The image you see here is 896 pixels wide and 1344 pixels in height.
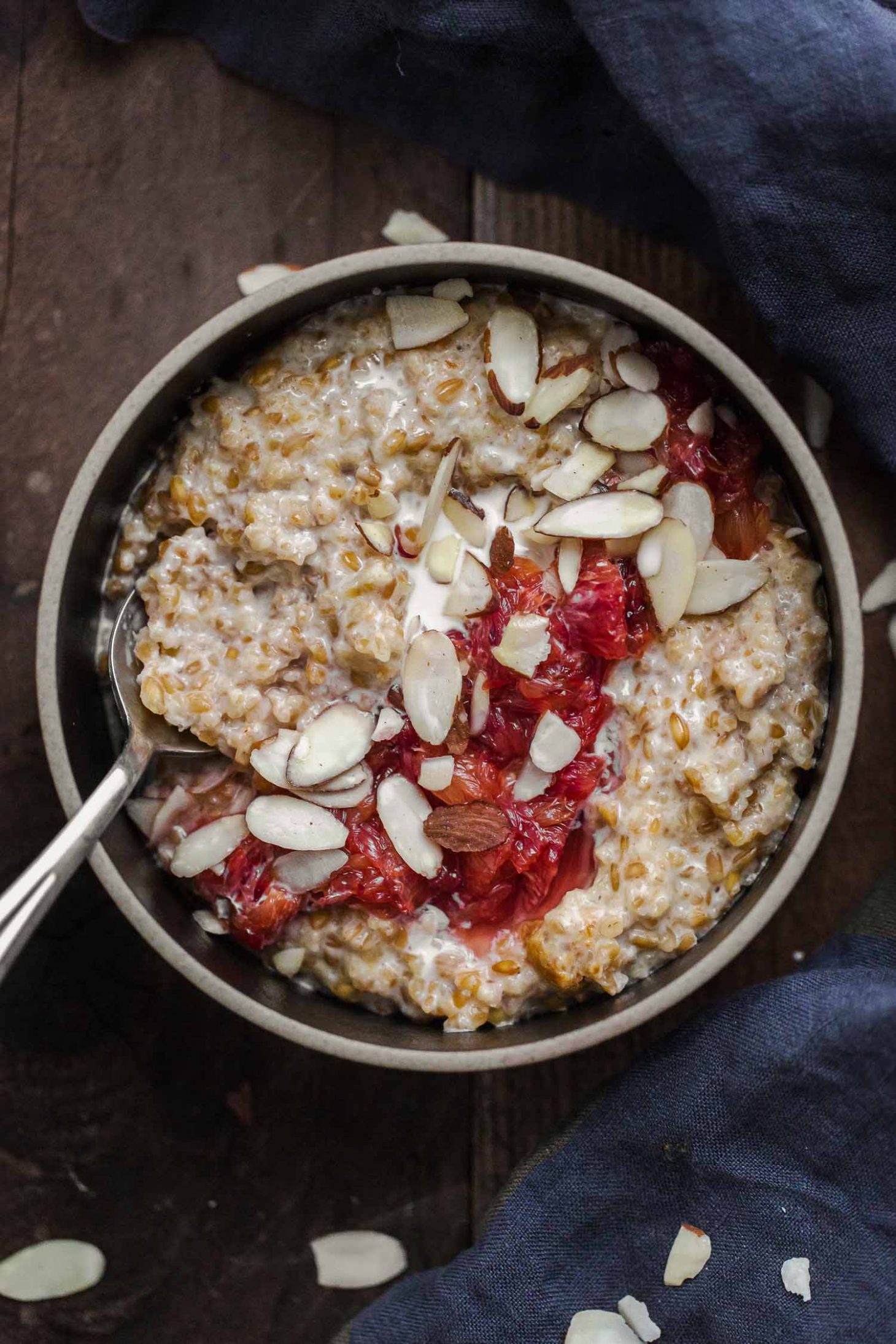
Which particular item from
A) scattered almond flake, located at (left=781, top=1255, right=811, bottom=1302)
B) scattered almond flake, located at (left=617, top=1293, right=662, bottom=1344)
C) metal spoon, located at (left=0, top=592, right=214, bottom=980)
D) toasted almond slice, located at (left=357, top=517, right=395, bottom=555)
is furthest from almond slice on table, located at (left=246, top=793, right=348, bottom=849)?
scattered almond flake, located at (left=781, top=1255, right=811, bottom=1302)

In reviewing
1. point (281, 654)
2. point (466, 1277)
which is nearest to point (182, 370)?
point (281, 654)

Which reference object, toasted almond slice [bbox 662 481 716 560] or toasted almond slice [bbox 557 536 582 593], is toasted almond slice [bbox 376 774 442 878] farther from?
toasted almond slice [bbox 662 481 716 560]

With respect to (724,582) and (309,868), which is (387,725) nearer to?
(309,868)

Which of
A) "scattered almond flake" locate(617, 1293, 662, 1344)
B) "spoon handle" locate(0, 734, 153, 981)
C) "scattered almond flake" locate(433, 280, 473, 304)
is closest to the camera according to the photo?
"spoon handle" locate(0, 734, 153, 981)

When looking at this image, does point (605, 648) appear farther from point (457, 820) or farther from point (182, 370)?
point (182, 370)

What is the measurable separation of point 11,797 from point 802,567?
126 centimetres

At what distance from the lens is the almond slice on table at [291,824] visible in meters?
1.62

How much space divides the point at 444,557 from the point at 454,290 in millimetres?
387

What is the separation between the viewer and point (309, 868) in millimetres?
1647

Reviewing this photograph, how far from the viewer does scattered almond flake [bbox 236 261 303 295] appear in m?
1.88

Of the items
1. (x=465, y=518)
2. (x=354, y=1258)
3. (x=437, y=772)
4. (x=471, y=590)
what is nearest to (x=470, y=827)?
Result: (x=437, y=772)

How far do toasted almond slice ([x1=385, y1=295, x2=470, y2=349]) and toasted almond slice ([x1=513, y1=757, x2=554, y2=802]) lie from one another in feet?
1.97

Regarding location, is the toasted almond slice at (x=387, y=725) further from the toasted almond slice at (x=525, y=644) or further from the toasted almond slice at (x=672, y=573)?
the toasted almond slice at (x=672, y=573)

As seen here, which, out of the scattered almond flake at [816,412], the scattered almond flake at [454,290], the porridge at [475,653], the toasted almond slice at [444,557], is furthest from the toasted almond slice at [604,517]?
the scattered almond flake at [816,412]
